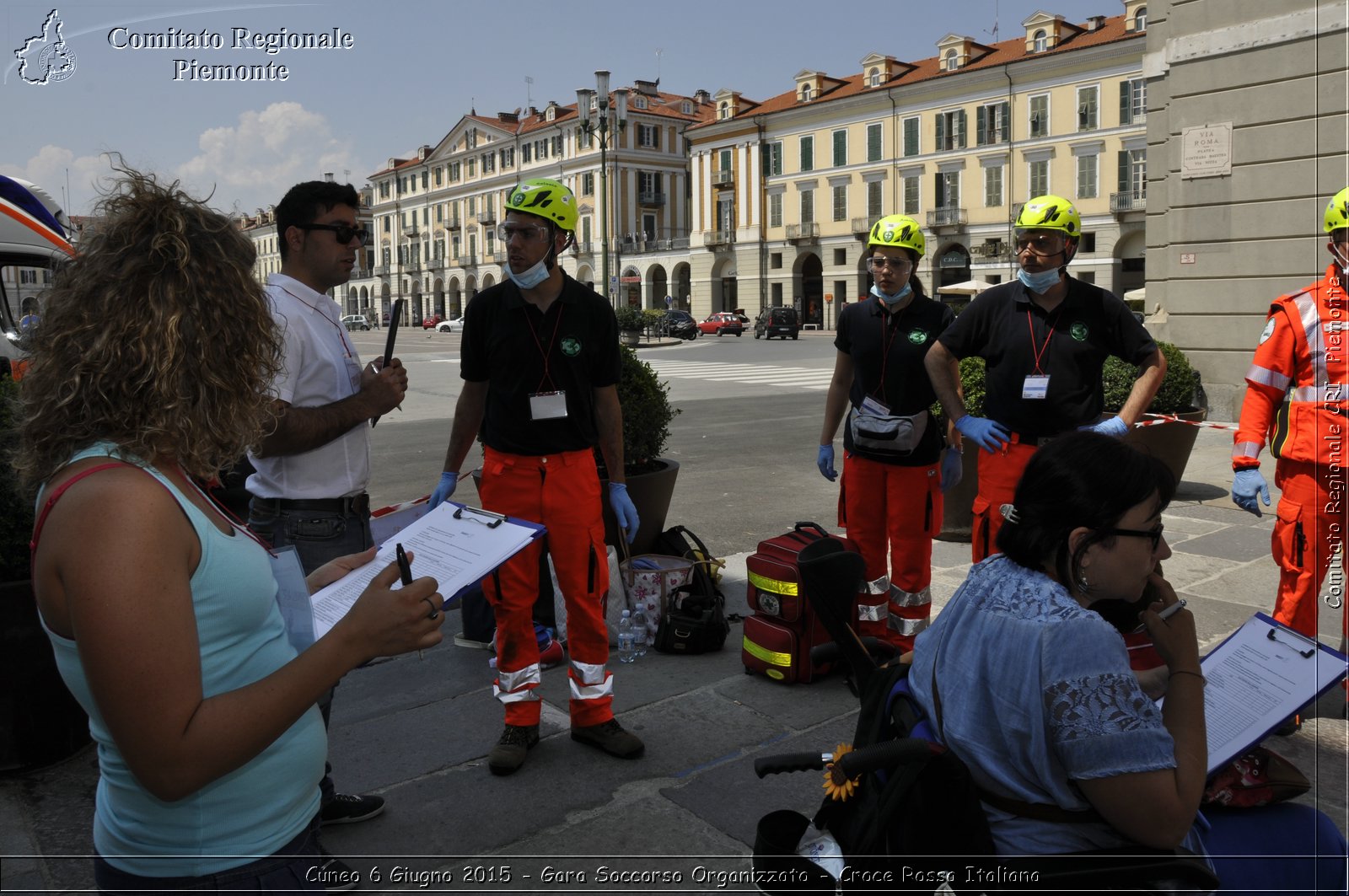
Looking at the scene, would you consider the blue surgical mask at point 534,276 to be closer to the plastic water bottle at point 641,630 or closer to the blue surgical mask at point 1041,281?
the plastic water bottle at point 641,630

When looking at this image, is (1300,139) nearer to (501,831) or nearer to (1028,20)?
(501,831)

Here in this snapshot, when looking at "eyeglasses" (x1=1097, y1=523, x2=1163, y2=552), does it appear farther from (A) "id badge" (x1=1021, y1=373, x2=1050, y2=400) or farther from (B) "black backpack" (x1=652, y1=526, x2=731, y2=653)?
(B) "black backpack" (x1=652, y1=526, x2=731, y2=653)

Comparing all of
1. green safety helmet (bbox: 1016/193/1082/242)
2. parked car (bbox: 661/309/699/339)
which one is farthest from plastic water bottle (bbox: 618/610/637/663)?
parked car (bbox: 661/309/699/339)

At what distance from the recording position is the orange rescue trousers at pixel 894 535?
4688 mm

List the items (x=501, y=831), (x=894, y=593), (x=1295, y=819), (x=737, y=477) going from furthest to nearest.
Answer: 1. (x=737, y=477)
2. (x=894, y=593)
3. (x=501, y=831)
4. (x=1295, y=819)

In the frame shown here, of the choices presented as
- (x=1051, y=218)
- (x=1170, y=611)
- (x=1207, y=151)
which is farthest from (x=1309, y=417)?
(x=1207, y=151)

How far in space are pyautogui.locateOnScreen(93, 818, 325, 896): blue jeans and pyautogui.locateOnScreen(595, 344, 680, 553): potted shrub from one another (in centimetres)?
396

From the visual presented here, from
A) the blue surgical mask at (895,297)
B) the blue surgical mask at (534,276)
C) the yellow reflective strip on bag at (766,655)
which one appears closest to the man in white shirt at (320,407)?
the blue surgical mask at (534,276)

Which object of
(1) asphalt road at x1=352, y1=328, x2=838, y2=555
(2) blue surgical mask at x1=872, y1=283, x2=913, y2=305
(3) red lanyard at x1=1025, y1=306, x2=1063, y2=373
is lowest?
(1) asphalt road at x1=352, y1=328, x2=838, y2=555

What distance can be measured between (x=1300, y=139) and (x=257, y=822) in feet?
41.7

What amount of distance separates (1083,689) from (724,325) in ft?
166

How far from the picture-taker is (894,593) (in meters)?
4.79

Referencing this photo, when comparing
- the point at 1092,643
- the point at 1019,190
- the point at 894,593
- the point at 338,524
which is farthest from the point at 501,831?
the point at 1019,190

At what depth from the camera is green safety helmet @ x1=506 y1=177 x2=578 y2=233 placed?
12.5ft
